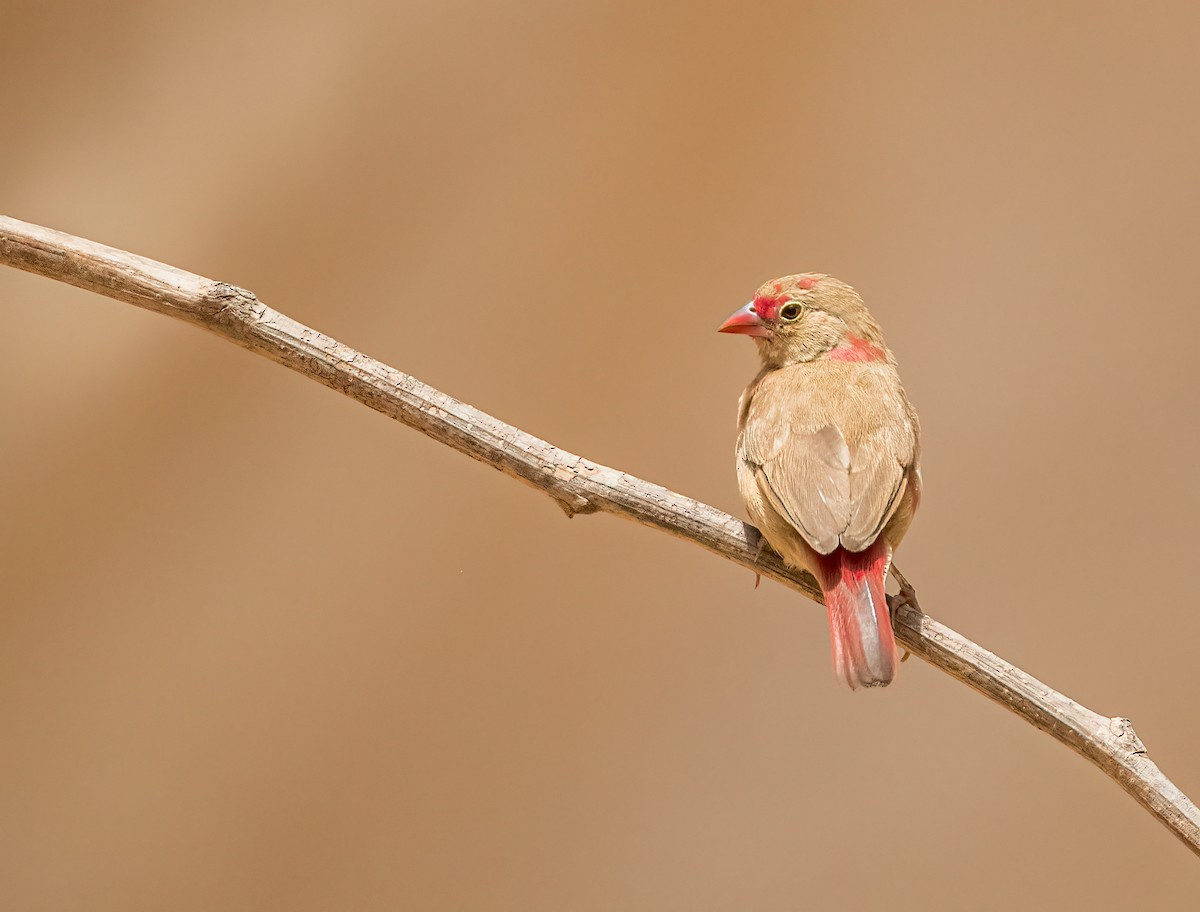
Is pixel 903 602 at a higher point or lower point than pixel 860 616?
higher

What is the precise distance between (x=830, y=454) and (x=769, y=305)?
2.49 ft

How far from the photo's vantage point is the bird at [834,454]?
121 inches

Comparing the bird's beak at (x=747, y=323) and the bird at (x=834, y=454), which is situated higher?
the bird's beak at (x=747, y=323)

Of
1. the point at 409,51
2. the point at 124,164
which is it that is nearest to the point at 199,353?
the point at 124,164

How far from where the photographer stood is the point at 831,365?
12.3 ft

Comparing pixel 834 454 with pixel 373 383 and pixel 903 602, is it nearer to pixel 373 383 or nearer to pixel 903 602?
pixel 903 602

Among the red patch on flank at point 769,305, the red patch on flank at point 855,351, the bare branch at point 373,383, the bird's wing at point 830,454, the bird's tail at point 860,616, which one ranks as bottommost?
the bird's tail at point 860,616

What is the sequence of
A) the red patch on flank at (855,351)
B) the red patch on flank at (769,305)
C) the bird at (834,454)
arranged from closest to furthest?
the bird at (834,454), the red patch on flank at (855,351), the red patch on flank at (769,305)

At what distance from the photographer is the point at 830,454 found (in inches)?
131

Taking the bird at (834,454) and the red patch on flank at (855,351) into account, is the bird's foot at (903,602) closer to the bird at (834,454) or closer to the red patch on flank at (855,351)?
the bird at (834,454)

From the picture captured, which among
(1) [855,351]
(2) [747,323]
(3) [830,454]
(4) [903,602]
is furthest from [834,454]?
(2) [747,323]

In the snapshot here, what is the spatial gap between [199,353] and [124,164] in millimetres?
864

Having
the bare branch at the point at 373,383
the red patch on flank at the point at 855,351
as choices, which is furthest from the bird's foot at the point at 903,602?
the red patch on flank at the point at 855,351

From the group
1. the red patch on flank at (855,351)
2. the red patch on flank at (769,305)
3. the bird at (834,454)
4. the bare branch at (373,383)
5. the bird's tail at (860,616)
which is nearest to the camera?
the bird's tail at (860,616)
